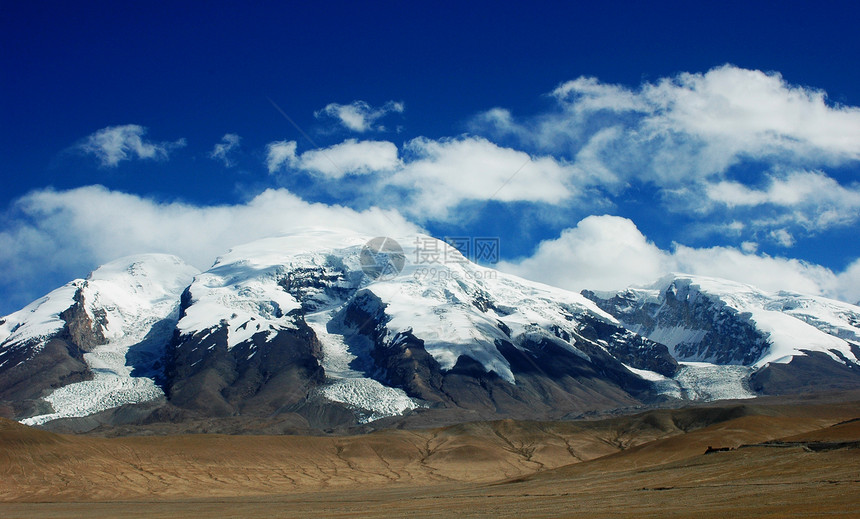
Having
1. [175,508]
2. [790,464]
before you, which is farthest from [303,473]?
[790,464]

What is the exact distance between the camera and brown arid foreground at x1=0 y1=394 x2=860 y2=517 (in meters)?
59.3

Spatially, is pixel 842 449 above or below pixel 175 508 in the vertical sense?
above

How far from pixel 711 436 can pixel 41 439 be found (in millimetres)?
123567

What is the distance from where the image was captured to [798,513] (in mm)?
43469

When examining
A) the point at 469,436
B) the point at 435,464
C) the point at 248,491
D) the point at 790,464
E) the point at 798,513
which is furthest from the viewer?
the point at 469,436

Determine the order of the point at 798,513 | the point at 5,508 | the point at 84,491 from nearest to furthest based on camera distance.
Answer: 1. the point at 798,513
2. the point at 5,508
3. the point at 84,491

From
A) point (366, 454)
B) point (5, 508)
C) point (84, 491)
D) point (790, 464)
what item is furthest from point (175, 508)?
point (366, 454)

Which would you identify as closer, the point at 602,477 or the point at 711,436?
the point at 602,477

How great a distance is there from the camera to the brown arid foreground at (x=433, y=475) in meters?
59.3

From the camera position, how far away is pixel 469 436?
651ft

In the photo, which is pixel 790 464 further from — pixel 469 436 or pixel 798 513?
pixel 469 436

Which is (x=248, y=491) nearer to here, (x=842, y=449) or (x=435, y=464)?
(x=435, y=464)

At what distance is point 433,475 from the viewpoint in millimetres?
157000

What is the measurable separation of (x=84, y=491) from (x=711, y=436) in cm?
10923
